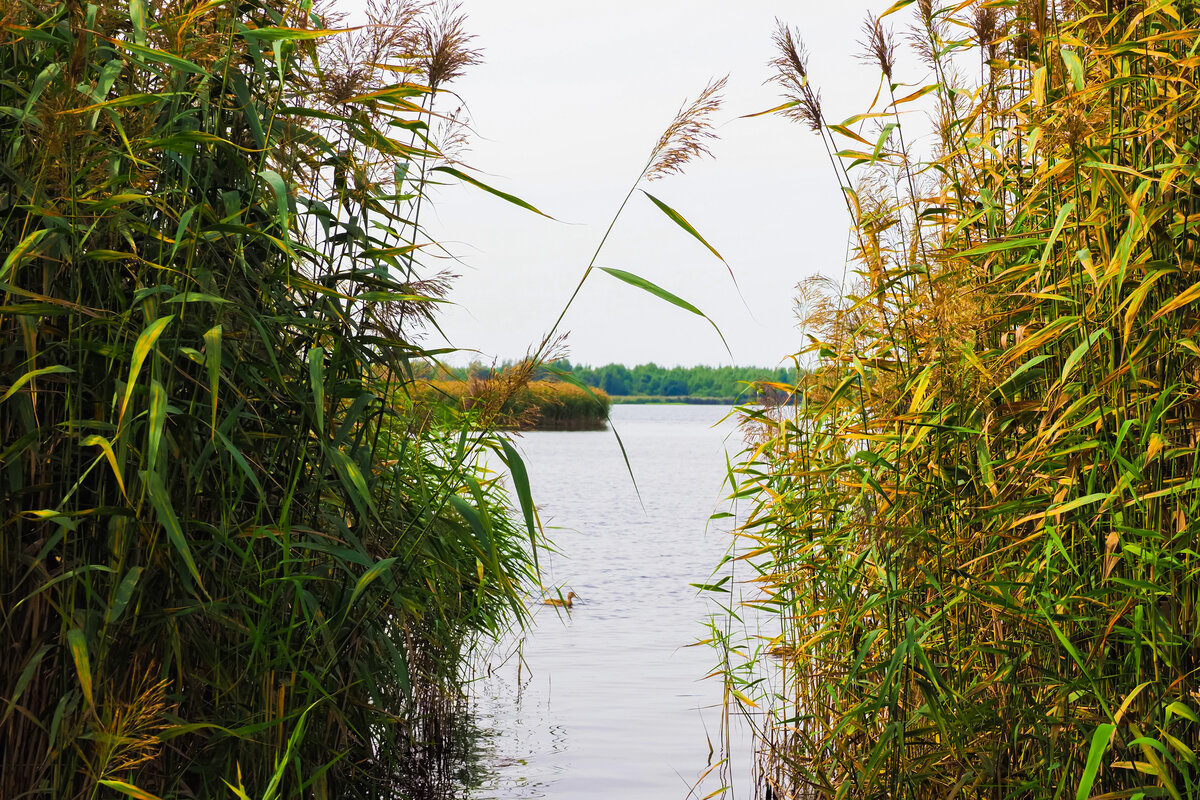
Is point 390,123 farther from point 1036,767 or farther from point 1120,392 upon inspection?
point 1036,767

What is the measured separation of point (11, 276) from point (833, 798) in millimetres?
2611

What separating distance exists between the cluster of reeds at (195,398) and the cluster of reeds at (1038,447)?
119 cm

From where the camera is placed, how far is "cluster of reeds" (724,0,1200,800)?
2.38 m

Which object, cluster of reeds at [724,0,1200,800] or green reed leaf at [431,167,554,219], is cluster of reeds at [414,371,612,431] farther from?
cluster of reeds at [724,0,1200,800]

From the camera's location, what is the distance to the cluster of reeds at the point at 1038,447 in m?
2.38

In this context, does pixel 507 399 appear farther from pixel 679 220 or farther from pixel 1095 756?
pixel 1095 756

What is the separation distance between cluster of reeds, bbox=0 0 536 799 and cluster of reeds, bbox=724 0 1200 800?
119 cm

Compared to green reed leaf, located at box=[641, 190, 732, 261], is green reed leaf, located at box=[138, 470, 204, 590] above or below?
below

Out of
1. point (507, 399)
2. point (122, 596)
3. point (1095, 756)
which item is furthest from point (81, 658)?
point (1095, 756)

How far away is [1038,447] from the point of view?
2.46 m

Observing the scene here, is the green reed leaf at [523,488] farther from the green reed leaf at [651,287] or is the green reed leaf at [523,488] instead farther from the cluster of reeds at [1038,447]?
the cluster of reeds at [1038,447]

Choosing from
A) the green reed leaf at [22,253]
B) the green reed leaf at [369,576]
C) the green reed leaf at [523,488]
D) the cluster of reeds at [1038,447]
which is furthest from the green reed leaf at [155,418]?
the cluster of reeds at [1038,447]

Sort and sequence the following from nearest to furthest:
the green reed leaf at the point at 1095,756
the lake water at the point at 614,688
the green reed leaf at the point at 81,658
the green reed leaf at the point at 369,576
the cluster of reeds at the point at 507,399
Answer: the green reed leaf at the point at 81,658 → the green reed leaf at the point at 1095,756 → the green reed leaf at the point at 369,576 → the cluster of reeds at the point at 507,399 → the lake water at the point at 614,688

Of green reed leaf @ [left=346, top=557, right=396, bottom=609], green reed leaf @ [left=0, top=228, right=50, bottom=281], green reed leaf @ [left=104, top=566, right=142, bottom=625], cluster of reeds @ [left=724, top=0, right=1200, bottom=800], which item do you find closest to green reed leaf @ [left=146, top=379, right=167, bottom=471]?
green reed leaf @ [left=104, top=566, right=142, bottom=625]
